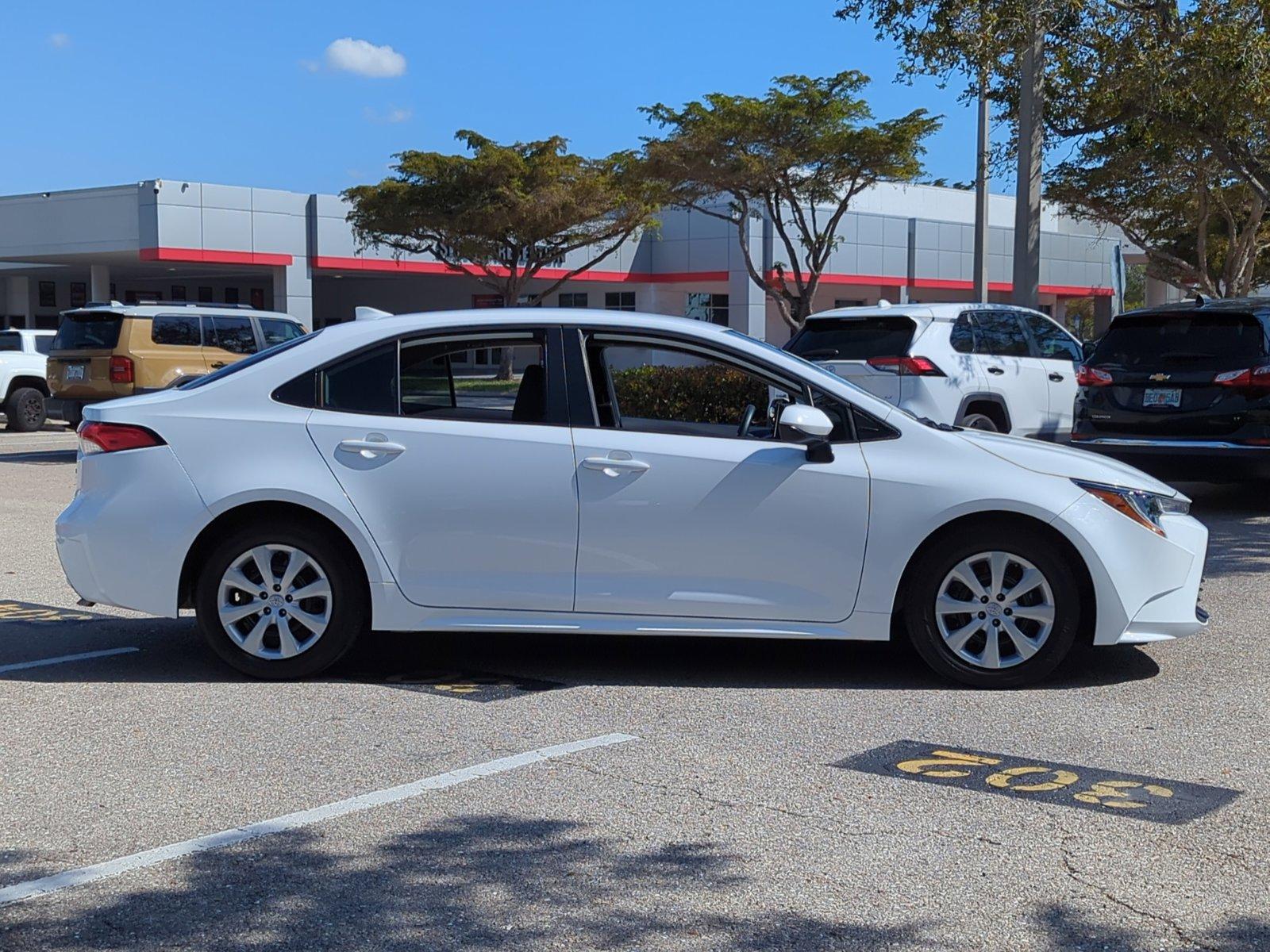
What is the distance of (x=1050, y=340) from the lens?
1591 centimetres

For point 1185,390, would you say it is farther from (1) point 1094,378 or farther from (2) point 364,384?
(2) point 364,384

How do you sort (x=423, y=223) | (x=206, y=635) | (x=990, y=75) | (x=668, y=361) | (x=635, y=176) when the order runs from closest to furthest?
(x=206, y=635) < (x=668, y=361) < (x=990, y=75) < (x=635, y=176) < (x=423, y=223)

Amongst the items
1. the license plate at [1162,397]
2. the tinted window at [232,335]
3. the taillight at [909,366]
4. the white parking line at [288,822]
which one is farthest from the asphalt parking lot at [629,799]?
the tinted window at [232,335]

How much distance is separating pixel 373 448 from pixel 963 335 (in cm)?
909

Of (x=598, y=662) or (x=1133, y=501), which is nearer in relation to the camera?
(x=1133, y=501)

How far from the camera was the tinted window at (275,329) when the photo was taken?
20612 mm

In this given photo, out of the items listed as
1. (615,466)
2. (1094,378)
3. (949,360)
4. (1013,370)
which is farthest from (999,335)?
(615,466)

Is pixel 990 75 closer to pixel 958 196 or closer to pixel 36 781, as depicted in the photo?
pixel 36 781

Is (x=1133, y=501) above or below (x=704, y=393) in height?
below

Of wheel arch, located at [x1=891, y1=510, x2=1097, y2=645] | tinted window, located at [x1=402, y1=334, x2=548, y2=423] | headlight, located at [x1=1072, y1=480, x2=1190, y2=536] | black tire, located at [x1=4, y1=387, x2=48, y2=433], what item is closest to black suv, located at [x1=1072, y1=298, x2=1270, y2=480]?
headlight, located at [x1=1072, y1=480, x2=1190, y2=536]

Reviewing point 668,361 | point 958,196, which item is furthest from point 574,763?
point 958,196

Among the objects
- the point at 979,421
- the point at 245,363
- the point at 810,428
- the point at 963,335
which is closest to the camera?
the point at 810,428

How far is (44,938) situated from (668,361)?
505cm

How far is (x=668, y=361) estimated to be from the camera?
8312 millimetres
